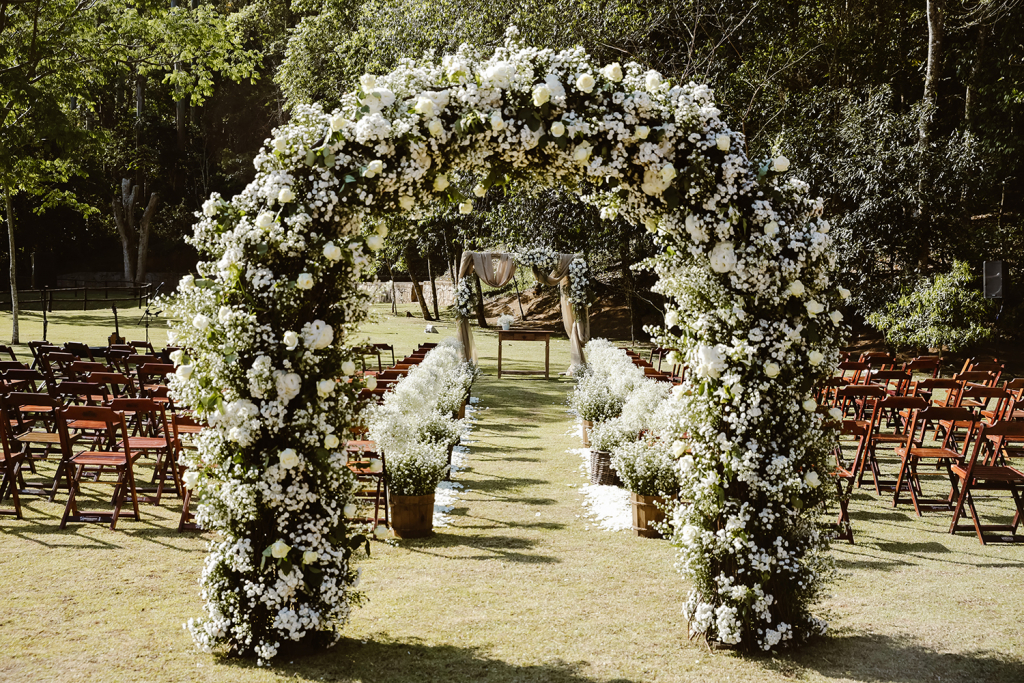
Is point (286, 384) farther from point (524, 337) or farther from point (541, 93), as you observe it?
point (524, 337)

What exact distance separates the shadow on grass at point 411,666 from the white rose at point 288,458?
1078 millimetres

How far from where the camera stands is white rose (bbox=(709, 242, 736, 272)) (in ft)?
14.8

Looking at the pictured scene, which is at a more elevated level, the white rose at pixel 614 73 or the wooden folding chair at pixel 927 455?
the white rose at pixel 614 73

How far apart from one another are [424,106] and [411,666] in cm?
307

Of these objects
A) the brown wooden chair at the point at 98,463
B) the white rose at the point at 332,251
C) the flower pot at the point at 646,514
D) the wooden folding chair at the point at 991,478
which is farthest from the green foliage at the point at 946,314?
the white rose at the point at 332,251

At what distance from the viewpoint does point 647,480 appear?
6754 mm

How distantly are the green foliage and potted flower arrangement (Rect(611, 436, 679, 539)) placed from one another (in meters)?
14.0

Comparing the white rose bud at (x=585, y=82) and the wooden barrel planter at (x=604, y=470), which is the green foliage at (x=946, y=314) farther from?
the white rose bud at (x=585, y=82)

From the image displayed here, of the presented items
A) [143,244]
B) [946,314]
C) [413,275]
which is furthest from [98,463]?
[143,244]

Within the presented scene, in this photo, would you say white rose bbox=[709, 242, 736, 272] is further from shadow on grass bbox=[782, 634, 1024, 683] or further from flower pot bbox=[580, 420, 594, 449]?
flower pot bbox=[580, 420, 594, 449]

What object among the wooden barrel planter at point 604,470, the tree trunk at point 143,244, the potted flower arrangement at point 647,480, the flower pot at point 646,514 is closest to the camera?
the potted flower arrangement at point 647,480

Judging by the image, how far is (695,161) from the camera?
4.48 meters

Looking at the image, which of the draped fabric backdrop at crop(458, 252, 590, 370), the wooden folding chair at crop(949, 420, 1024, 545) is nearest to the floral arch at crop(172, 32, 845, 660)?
the wooden folding chair at crop(949, 420, 1024, 545)

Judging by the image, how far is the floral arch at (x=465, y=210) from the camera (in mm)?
4273
